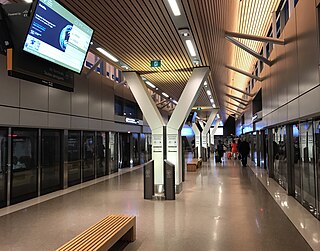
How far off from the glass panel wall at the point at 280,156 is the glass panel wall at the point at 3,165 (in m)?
7.98

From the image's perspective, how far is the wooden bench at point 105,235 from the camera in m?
3.65

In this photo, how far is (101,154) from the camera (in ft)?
45.0

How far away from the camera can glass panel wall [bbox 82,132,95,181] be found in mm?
12001

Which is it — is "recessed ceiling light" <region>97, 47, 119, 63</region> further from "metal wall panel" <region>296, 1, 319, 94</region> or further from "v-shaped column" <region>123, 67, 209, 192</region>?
"metal wall panel" <region>296, 1, 319, 94</region>

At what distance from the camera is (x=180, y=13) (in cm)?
539

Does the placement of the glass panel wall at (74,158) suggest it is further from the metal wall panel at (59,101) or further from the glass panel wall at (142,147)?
the glass panel wall at (142,147)

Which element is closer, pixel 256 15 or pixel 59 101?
pixel 256 15

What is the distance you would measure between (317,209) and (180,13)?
4.61 meters

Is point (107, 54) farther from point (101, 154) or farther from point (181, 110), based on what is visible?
point (101, 154)

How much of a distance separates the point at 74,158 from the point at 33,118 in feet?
9.93

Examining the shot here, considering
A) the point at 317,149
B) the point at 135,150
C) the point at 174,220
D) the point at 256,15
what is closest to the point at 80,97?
the point at 256,15

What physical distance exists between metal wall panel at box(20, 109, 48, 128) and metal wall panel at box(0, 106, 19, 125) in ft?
0.68

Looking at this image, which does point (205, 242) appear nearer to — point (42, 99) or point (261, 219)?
point (261, 219)

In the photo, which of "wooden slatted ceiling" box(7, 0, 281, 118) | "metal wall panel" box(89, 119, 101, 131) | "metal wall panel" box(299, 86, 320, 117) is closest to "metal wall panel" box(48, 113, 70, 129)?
"metal wall panel" box(89, 119, 101, 131)
